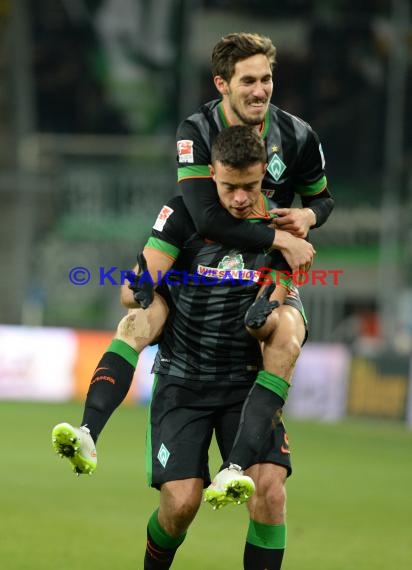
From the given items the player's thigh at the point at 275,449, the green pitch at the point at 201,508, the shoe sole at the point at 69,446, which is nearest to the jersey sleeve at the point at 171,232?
the player's thigh at the point at 275,449

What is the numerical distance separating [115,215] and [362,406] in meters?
8.11

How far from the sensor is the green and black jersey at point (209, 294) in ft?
20.4

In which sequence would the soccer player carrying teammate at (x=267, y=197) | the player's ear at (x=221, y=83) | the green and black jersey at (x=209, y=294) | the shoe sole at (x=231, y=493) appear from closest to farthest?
the shoe sole at (x=231, y=493) → the soccer player carrying teammate at (x=267, y=197) → the player's ear at (x=221, y=83) → the green and black jersey at (x=209, y=294)

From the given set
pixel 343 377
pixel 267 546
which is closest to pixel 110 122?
pixel 343 377

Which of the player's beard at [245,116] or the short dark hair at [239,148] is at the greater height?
the player's beard at [245,116]

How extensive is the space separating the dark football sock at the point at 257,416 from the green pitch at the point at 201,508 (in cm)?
210

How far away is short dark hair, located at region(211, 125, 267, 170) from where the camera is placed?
19.1 ft

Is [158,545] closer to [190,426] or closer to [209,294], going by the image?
[190,426]

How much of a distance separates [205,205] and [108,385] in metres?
0.97

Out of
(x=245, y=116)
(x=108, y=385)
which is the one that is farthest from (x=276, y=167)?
(x=108, y=385)

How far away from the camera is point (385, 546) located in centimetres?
906

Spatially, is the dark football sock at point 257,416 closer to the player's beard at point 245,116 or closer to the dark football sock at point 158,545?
the dark football sock at point 158,545

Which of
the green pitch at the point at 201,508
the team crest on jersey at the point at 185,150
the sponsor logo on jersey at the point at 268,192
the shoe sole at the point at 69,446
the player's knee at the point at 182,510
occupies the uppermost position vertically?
the team crest on jersey at the point at 185,150

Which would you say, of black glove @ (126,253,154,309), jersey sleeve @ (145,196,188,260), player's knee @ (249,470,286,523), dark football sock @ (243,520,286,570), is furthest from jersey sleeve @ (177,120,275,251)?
dark football sock @ (243,520,286,570)
